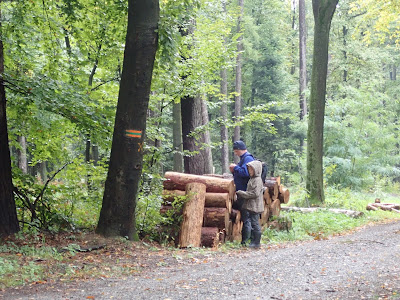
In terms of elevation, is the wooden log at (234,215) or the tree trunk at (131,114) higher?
the tree trunk at (131,114)

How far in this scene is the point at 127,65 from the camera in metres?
7.43

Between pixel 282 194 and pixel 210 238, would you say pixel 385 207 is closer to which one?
pixel 282 194

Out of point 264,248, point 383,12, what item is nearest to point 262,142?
point 383,12

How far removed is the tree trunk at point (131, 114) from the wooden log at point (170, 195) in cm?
173

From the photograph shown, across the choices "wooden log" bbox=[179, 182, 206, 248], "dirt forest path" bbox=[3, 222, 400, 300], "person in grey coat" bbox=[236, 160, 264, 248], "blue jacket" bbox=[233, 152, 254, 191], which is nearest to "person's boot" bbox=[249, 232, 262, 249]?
"person in grey coat" bbox=[236, 160, 264, 248]

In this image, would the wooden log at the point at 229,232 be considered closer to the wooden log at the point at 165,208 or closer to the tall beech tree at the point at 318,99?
the wooden log at the point at 165,208

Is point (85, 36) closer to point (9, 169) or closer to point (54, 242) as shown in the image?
point (9, 169)

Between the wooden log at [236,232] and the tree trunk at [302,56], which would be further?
the tree trunk at [302,56]

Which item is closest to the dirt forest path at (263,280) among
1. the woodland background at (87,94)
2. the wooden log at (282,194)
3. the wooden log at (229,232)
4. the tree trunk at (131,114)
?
the wooden log at (229,232)

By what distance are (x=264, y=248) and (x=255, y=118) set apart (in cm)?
352

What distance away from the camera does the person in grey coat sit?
28.9 feet

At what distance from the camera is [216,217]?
9.00 metres

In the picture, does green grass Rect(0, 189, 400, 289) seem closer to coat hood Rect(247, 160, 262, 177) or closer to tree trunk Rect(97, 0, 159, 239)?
tree trunk Rect(97, 0, 159, 239)

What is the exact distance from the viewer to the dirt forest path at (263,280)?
194 inches
